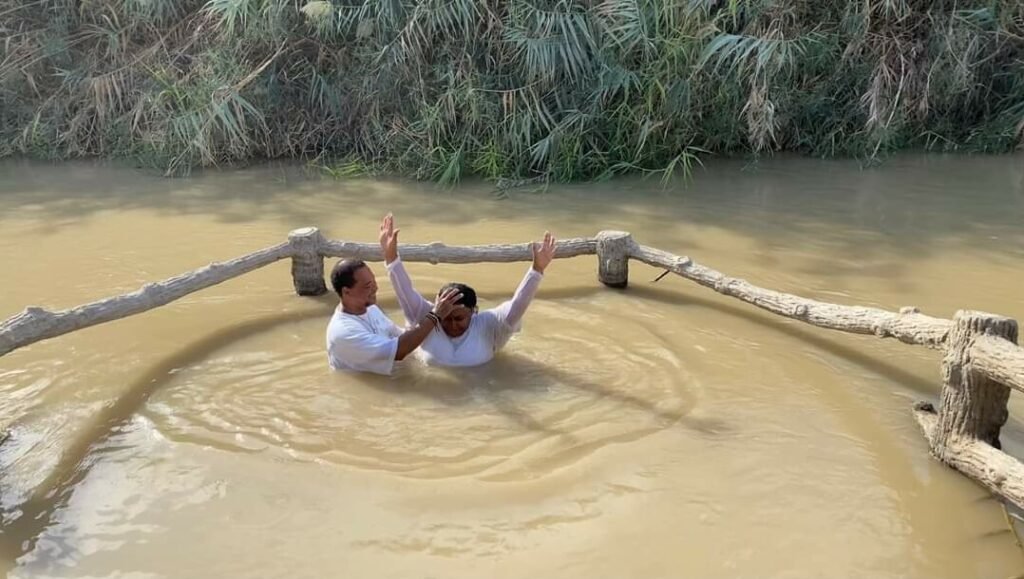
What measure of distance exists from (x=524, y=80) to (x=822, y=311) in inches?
195

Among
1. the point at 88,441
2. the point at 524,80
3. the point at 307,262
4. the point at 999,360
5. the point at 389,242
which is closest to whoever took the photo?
the point at 999,360

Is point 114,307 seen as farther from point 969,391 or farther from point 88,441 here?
point 969,391

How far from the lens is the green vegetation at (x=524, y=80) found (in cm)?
804

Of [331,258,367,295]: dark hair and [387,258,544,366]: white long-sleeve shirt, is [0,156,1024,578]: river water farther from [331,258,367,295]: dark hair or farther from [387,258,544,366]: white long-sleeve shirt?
[331,258,367,295]: dark hair

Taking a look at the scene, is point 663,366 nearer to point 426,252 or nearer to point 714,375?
point 714,375

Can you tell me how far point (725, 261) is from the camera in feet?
19.0

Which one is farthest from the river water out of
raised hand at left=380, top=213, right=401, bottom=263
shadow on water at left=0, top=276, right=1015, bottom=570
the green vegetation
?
the green vegetation

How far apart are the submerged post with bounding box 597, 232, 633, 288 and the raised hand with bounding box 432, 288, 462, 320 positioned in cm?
158

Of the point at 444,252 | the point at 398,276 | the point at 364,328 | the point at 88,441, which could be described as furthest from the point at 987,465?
the point at 88,441

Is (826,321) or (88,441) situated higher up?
(826,321)

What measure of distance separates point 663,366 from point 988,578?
1.80 metres

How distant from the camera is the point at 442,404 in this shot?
3.87 meters

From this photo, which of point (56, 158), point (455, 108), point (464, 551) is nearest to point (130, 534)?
point (464, 551)

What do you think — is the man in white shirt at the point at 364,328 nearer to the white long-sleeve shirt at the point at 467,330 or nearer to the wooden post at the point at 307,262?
the white long-sleeve shirt at the point at 467,330
